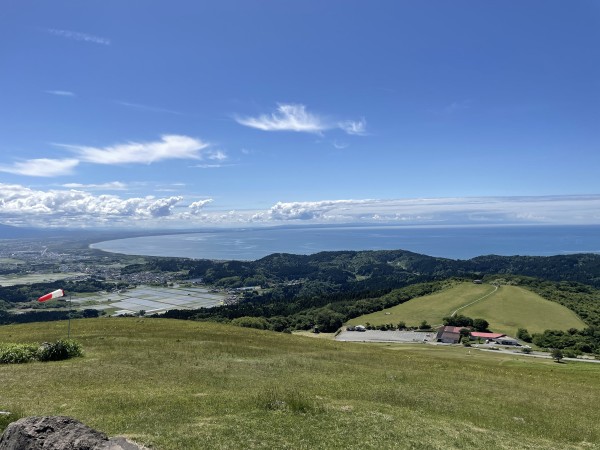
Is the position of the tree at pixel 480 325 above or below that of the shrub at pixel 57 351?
below

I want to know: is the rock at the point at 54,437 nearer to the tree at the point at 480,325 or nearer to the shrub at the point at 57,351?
the shrub at the point at 57,351

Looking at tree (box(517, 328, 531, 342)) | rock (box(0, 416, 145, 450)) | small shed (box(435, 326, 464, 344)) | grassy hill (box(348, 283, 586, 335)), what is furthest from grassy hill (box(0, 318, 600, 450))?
grassy hill (box(348, 283, 586, 335))

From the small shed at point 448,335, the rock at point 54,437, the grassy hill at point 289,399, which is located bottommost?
the small shed at point 448,335

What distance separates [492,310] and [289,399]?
519 feet

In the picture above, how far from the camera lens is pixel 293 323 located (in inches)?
6201

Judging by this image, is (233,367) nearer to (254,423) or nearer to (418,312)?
(254,423)

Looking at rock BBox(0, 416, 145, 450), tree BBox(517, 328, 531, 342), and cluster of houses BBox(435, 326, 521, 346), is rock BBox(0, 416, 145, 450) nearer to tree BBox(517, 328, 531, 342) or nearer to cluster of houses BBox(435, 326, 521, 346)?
cluster of houses BBox(435, 326, 521, 346)

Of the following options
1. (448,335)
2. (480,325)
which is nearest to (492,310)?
(480,325)

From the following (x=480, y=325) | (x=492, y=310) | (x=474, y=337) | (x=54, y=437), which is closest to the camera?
(x=54, y=437)

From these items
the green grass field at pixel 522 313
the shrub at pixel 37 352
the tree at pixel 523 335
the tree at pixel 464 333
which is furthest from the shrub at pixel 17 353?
the green grass field at pixel 522 313

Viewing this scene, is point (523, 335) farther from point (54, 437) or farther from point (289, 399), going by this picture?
point (54, 437)

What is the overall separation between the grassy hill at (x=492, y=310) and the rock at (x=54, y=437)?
145 meters

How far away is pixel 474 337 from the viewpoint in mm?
120125

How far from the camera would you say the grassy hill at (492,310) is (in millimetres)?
137500
